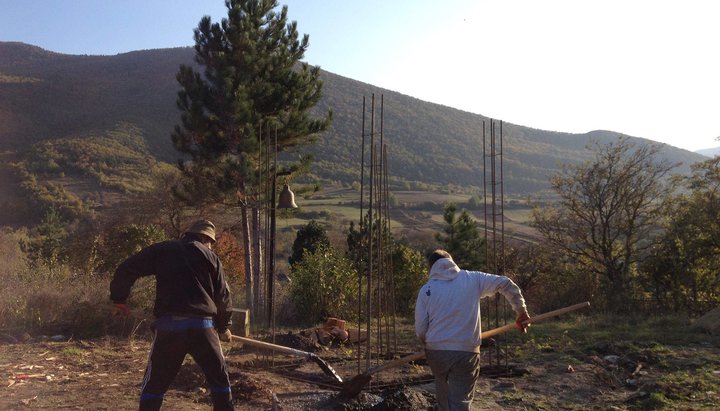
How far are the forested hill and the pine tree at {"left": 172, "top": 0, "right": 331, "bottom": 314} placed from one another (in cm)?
2601

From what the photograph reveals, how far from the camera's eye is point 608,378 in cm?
776

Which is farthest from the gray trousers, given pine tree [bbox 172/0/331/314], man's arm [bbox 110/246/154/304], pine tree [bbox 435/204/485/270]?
pine tree [bbox 435/204/485/270]

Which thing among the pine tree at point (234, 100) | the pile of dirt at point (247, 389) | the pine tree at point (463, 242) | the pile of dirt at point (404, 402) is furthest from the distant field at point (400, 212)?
the pile of dirt at point (404, 402)

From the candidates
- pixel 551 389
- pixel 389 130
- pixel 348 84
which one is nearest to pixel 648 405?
pixel 551 389

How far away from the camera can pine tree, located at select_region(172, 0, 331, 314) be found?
15.1 meters

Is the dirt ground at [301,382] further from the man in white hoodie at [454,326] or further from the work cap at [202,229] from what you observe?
the work cap at [202,229]

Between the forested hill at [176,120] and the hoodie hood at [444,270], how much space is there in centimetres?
3735

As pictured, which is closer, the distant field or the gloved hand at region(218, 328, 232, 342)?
the gloved hand at region(218, 328, 232, 342)

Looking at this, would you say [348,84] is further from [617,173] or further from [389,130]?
[617,173]

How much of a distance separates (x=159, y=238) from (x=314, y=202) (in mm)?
31313

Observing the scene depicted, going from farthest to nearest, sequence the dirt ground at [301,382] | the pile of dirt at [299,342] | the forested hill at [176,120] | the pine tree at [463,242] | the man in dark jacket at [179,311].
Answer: the forested hill at [176,120], the pine tree at [463,242], the pile of dirt at [299,342], the dirt ground at [301,382], the man in dark jacket at [179,311]

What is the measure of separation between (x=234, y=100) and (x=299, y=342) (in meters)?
7.05

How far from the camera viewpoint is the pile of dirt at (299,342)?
962 centimetres

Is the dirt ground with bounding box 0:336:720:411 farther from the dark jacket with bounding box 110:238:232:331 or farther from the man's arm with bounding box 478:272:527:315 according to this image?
the man's arm with bounding box 478:272:527:315
